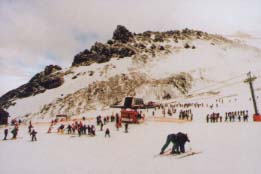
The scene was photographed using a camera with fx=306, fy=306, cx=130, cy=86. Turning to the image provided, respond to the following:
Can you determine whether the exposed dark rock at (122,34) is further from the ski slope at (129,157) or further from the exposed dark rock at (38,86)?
the ski slope at (129,157)

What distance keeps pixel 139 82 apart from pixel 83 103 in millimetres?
18634

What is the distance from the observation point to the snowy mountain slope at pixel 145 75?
87.7 meters

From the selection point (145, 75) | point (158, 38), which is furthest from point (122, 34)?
point (145, 75)

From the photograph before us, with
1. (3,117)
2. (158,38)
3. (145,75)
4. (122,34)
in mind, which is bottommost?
(3,117)

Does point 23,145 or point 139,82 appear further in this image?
point 139,82

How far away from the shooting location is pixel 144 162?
17.5m

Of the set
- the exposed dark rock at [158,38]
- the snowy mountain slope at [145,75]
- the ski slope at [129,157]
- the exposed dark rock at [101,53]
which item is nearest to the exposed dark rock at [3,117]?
the ski slope at [129,157]

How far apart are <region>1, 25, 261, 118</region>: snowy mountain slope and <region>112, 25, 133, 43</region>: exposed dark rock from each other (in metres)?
3.95

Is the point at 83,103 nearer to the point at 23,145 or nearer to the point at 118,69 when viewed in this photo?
the point at 118,69

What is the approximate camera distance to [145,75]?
3925 inches

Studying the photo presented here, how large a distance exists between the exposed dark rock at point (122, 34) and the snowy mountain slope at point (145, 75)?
13.0 ft

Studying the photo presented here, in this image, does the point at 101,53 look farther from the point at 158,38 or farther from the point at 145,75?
the point at 145,75

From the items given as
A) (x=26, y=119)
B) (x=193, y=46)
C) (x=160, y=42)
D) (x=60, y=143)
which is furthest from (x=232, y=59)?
(x=60, y=143)

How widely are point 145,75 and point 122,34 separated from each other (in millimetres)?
42480
